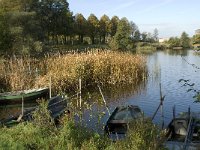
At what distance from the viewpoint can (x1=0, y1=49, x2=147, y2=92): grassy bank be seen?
24031mm

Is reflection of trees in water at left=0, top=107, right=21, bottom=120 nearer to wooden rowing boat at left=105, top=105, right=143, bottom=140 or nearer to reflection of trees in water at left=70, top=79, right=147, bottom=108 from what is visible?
reflection of trees in water at left=70, top=79, right=147, bottom=108

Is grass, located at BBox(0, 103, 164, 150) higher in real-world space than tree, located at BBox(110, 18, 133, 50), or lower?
lower

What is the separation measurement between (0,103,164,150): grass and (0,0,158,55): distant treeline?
26.1m

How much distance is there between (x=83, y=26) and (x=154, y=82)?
52936 mm

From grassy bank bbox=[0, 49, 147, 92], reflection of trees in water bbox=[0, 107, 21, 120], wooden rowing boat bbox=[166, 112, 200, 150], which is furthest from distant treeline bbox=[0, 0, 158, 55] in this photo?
wooden rowing boat bbox=[166, 112, 200, 150]

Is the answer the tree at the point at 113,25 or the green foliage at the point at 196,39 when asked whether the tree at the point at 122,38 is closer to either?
the tree at the point at 113,25

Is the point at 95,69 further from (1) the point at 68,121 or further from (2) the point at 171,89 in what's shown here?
(1) the point at 68,121

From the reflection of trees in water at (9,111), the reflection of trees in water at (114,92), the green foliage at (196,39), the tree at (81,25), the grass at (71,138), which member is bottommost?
the reflection of trees in water at (9,111)

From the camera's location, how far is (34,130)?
9.64 meters

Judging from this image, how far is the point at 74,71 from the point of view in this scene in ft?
82.1

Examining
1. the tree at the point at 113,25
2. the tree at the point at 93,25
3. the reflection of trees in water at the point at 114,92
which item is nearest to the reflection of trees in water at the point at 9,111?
the reflection of trees in water at the point at 114,92

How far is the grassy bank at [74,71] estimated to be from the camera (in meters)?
24.0

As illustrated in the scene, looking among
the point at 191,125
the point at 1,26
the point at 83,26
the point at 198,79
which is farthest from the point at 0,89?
the point at 83,26

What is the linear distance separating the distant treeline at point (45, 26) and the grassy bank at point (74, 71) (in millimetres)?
10161
